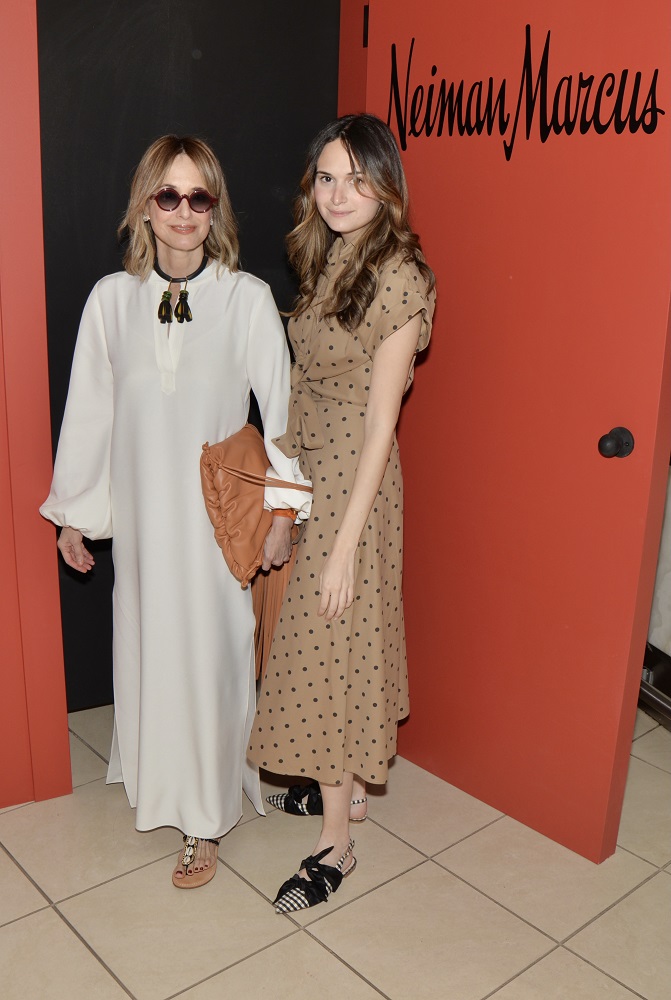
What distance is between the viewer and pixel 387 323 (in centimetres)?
203

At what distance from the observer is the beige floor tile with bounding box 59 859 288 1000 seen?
2010 millimetres

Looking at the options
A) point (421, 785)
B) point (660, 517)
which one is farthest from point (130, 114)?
point (421, 785)

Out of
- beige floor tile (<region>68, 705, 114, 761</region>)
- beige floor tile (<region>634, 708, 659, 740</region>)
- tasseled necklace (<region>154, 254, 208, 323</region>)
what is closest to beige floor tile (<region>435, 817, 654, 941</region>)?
beige floor tile (<region>634, 708, 659, 740</region>)

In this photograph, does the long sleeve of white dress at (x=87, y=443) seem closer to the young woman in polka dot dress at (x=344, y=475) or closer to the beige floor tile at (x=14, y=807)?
the young woman in polka dot dress at (x=344, y=475)

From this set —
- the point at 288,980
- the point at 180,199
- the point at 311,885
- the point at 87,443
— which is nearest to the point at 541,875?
the point at 311,885

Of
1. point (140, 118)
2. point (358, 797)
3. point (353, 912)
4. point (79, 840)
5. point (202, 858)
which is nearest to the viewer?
point (353, 912)

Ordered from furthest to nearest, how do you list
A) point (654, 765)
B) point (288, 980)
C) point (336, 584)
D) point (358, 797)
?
point (654, 765), point (358, 797), point (336, 584), point (288, 980)

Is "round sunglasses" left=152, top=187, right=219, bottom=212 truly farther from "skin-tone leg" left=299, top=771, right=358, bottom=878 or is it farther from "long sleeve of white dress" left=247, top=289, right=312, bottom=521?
"skin-tone leg" left=299, top=771, right=358, bottom=878

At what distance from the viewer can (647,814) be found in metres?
2.63

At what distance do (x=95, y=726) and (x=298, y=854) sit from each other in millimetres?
905

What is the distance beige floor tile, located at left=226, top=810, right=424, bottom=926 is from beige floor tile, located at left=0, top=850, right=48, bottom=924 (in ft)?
1.47

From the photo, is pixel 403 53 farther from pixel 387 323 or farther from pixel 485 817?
pixel 485 817

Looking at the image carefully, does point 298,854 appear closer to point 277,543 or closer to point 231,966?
point 231,966

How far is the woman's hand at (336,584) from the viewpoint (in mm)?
2096
